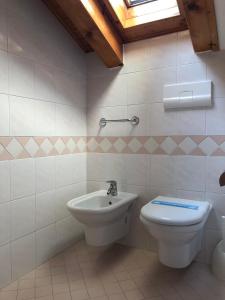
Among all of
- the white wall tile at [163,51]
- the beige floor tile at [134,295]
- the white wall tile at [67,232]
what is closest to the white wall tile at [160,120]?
the white wall tile at [163,51]

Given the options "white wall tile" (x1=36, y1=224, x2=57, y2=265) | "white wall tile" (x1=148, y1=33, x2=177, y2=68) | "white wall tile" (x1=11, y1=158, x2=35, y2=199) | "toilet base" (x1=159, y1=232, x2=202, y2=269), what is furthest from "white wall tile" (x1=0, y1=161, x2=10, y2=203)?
"white wall tile" (x1=148, y1=33, x2=177, y2=68)

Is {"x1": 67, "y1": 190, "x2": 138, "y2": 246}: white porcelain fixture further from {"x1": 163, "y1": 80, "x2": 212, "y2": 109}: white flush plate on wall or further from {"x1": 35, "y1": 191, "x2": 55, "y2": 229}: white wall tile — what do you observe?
{"x1": 163, "y1": 80, "x2": 212, "y2": 109}: white flush plate on wall

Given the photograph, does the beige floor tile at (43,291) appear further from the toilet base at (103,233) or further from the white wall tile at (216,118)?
the white wall tile at (216,118)

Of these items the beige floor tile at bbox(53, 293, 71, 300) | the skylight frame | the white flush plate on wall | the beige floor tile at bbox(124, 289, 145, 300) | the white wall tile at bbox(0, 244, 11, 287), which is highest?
the skylight frame

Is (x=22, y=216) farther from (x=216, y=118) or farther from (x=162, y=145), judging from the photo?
(x=216, y=118)

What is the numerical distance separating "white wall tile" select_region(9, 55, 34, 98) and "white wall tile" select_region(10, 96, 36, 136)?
52 mm

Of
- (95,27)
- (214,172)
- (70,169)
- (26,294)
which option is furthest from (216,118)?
(26,294)

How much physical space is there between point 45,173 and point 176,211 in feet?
3.46

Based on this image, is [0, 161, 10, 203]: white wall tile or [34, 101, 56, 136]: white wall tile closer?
[0, 161, 10, 203]: white wall tile

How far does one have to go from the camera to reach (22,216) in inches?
69.7

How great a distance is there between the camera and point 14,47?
5.49ft

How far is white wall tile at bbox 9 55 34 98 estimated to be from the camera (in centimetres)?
167

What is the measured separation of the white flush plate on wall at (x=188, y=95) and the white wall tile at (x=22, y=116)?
1.07 meters

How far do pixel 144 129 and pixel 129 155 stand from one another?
28cm
